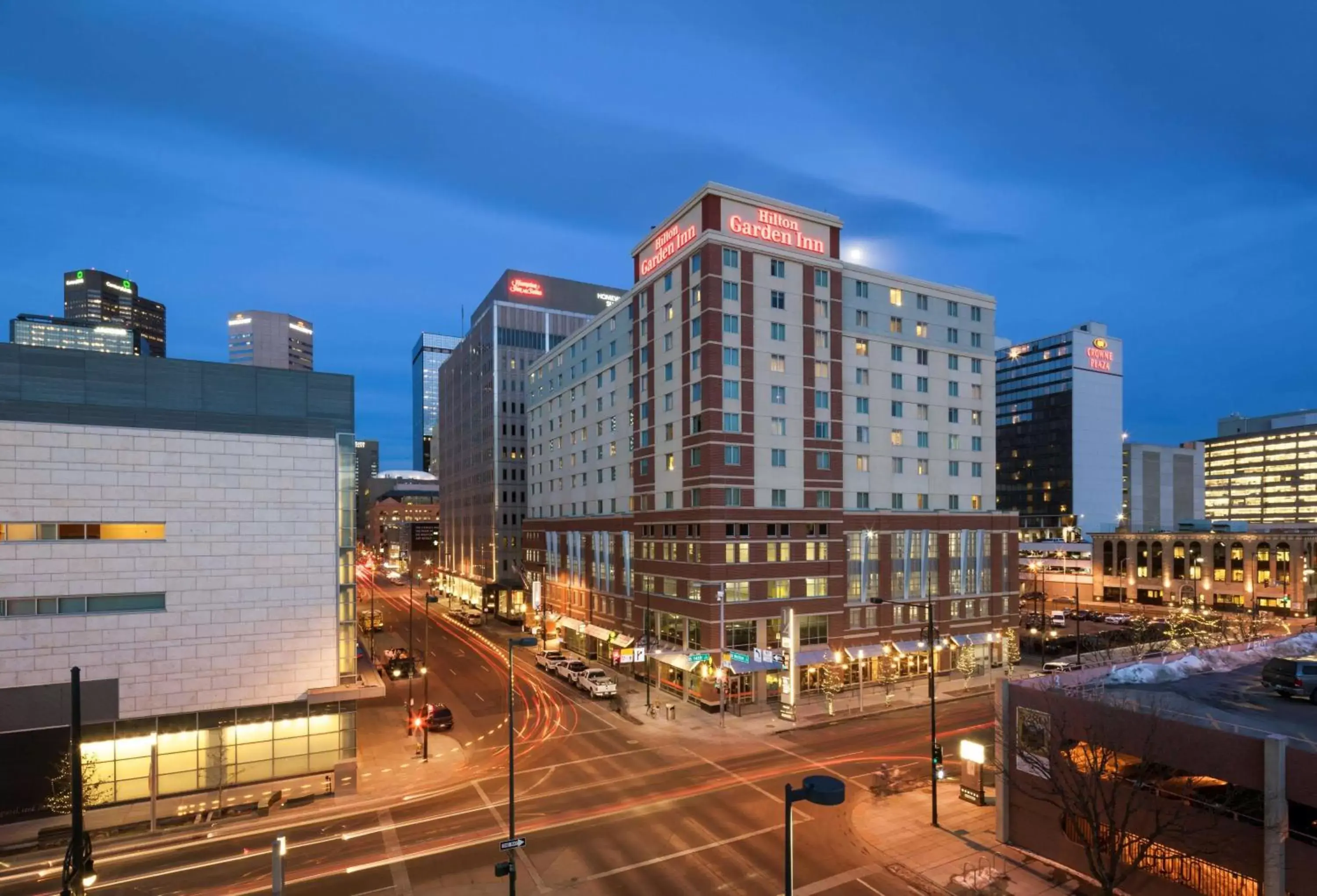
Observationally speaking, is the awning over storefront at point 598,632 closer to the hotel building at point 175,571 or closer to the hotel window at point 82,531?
the hotel building at point 175,571

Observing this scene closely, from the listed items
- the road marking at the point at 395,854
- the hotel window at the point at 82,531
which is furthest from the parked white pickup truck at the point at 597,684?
the hotel window at the point at 82,531

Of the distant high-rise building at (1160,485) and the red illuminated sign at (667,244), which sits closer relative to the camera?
the red illuminated sign at (667,244)

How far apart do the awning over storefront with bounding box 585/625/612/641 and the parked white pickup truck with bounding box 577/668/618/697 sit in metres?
8.00

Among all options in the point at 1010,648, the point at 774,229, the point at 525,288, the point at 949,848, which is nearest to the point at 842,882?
the point at 949,848

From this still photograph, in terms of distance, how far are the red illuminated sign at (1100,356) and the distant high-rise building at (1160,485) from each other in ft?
73.1

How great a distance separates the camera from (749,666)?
51.4 m

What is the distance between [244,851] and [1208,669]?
42.6 m

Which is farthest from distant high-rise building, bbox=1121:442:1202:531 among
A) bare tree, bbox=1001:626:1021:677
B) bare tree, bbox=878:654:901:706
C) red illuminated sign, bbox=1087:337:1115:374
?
bare tree, bbox=878:654:901:706

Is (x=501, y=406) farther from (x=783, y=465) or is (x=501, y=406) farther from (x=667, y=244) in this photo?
(x=783, y=465)

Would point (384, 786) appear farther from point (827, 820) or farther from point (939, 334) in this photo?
point (939, 334)

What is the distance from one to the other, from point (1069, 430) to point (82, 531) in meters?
184

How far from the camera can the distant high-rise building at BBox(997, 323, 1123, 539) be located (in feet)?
547

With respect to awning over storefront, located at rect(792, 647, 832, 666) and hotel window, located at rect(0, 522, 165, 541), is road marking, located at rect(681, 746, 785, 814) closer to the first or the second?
awning over storefront, located at rect(792, 647, 832, 666)

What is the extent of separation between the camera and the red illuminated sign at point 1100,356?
558 ft
